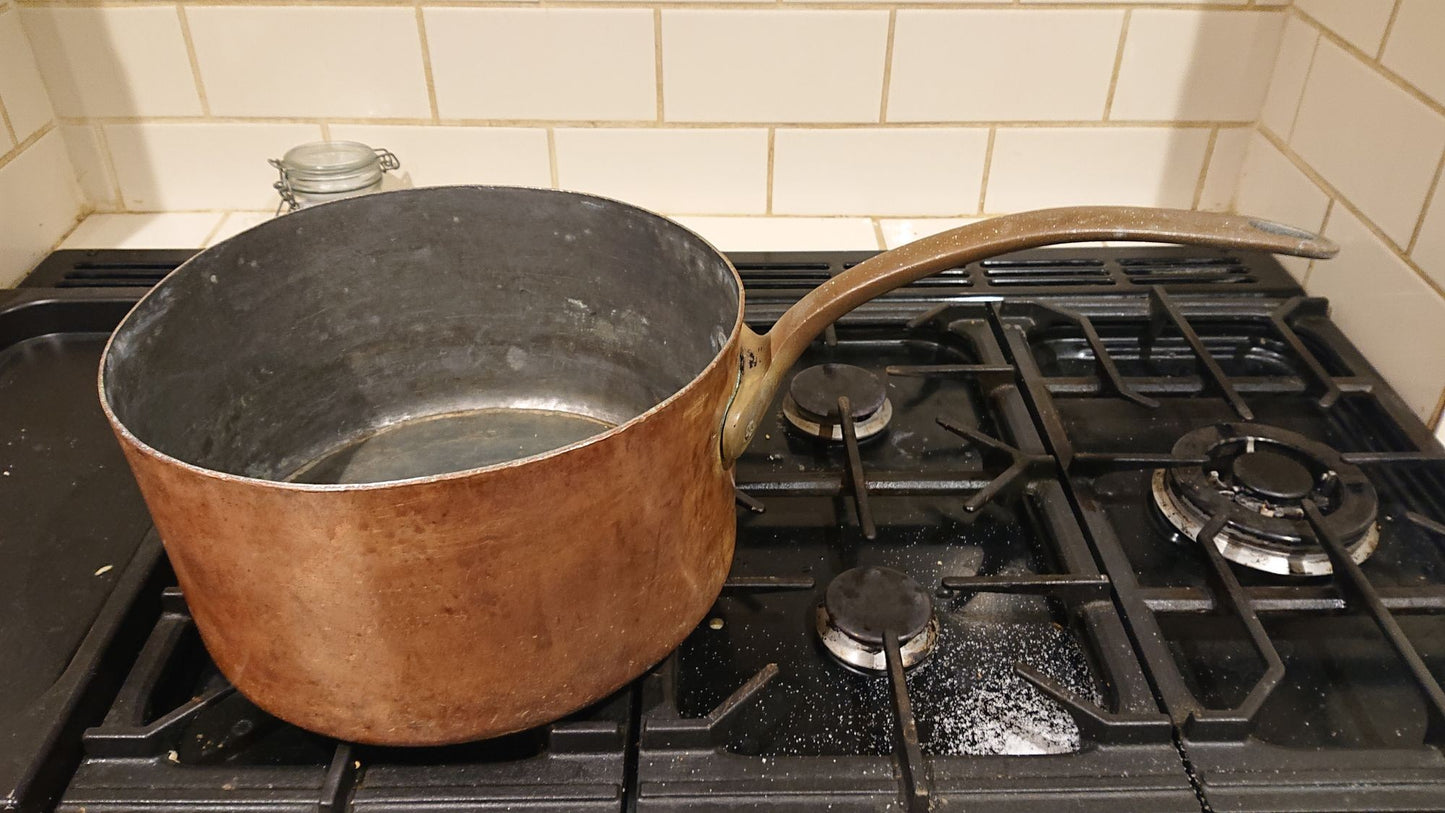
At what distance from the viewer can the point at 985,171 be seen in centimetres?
89

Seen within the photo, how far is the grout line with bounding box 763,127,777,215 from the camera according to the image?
34.2 inches

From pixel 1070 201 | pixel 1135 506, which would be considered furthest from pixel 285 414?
pixel 1070 201

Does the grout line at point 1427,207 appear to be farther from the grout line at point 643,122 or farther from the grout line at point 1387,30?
the grout line at point 643,122

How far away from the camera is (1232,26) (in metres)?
0.83

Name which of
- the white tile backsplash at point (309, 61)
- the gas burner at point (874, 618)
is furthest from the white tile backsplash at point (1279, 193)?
the white tile backsplash at point (309, 61)

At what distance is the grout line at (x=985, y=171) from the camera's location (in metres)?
0.87

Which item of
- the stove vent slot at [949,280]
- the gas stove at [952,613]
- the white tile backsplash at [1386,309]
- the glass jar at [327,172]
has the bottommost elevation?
the gas stove at [952,613]

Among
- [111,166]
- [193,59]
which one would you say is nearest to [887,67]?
[193,59]

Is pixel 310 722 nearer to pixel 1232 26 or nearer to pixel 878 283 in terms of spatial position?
pixel 878 283

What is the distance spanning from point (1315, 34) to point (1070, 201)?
0.21m

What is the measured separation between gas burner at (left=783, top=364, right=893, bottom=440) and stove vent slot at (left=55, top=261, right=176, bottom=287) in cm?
51

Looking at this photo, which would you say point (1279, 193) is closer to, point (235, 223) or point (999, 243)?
point (999, 243)

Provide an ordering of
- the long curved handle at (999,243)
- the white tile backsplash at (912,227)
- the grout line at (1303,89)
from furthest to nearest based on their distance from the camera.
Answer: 1. the white tile backsplash at (912,227)
2. the grout line at (1303,89)
3. the long curved handle at (999,243)

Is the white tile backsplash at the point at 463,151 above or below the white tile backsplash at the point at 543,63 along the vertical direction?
below
